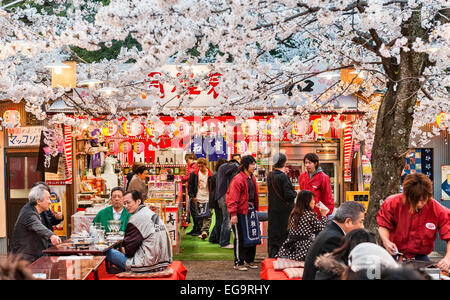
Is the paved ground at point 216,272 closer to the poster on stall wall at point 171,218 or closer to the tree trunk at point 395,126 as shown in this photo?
the poster on stall wall at point 171,218

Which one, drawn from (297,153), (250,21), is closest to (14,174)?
(297,153)

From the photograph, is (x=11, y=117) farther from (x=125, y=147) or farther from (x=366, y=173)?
(x=366, y=173)

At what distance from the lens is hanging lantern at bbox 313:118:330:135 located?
40.7ft

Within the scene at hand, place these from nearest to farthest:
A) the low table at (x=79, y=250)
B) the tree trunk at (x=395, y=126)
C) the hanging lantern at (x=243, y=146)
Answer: the tree trunk at (x=395, y=126)
the low table at (x=79, y=250)
the hanging lantern at (x=243, y=146)

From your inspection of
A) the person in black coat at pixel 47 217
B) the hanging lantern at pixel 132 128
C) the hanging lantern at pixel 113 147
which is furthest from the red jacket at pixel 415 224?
the hanging lantern at pixel 113 147

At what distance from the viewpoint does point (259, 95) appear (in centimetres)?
733

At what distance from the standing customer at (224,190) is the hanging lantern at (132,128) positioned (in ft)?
8.72

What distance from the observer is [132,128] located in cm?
1286

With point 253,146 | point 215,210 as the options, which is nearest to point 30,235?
point 215,210

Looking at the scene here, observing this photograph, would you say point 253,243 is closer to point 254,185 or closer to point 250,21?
point 254,185

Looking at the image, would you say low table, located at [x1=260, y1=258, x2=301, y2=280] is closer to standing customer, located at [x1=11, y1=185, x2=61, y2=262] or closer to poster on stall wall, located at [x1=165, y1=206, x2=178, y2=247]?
standing customer, located at [x1=11, y1=185, x2=61, y2=262]

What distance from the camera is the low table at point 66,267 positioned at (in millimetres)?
5371

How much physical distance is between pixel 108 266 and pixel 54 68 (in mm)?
3093

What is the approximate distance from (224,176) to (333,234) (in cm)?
662
